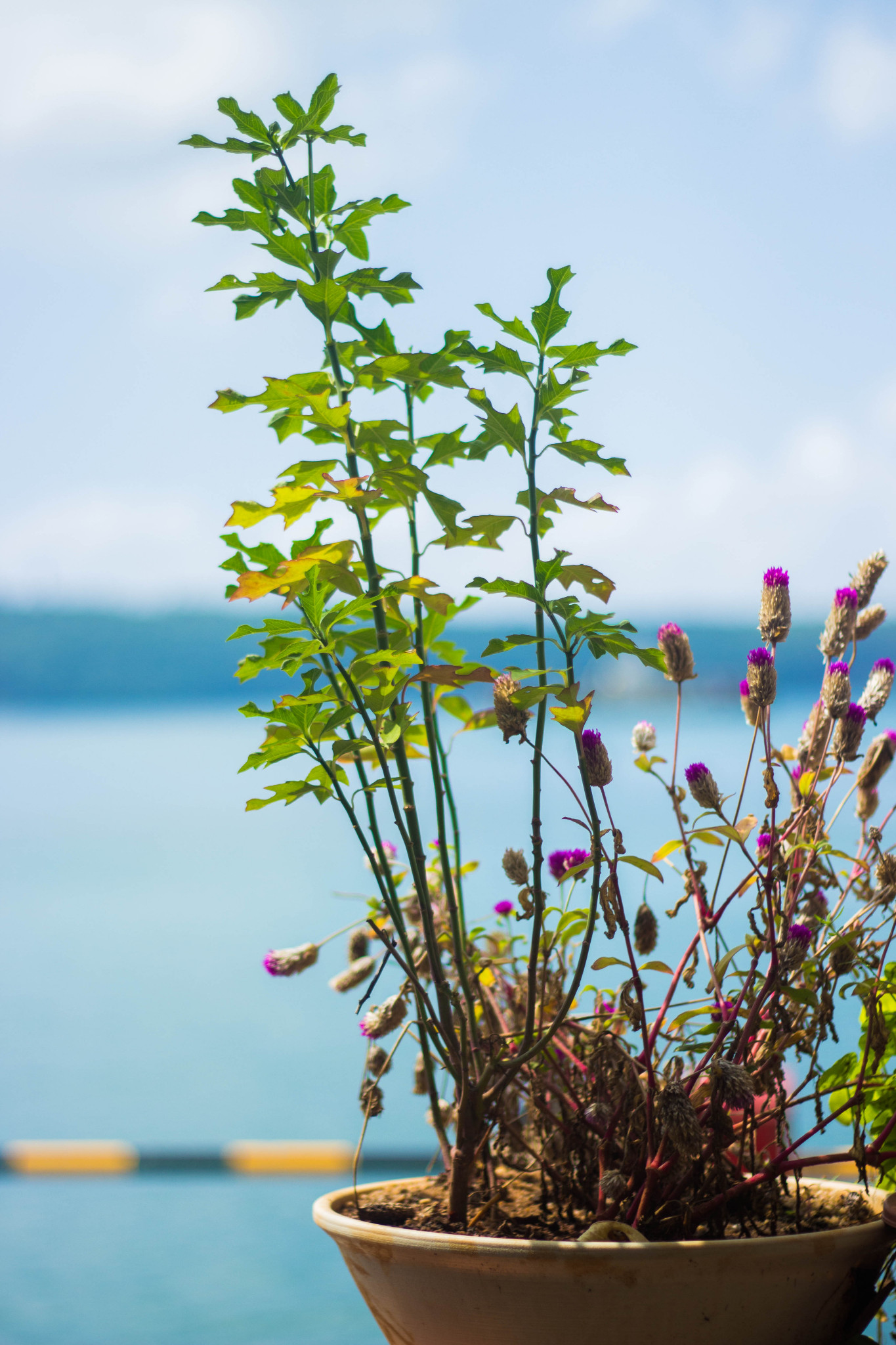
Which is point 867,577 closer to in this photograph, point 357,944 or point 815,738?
point 815,738

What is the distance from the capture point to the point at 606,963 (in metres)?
0.50

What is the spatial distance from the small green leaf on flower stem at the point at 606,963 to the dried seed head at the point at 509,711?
12 cm

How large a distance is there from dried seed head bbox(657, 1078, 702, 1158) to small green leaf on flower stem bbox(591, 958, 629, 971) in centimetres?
7

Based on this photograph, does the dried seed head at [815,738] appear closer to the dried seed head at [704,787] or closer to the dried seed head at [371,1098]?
the dried seed head at [704,787]

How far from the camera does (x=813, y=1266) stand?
42cm

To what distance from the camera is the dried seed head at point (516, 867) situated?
0.50 m

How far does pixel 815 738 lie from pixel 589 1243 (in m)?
0.26

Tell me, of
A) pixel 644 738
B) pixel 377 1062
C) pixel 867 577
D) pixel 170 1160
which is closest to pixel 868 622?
pixel 867 577

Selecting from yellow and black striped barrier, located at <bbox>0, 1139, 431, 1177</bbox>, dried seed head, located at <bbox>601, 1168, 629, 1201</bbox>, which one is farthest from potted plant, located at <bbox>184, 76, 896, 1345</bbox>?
yellow and black striped barrier, located at <bbox>0, 1139, 431, 1177</bbox>

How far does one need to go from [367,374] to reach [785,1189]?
0.44 metres

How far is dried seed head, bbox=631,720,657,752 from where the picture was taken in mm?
562

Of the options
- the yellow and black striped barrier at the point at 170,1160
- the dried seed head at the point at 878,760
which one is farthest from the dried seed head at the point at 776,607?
the yellow and black striped barrier at the point at 170,1160

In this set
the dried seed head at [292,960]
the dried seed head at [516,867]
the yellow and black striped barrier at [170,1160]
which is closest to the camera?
the dried seed head at [516,867]

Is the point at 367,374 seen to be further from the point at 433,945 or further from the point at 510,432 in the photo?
the point at 433,945
